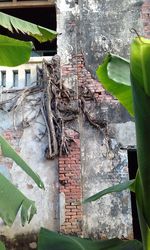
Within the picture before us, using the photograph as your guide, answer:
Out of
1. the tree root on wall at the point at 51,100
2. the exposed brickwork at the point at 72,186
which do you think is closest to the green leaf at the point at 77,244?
the exposed brickwork at the point at 72,186

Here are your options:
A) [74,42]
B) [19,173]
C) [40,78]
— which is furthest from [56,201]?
[74,42]

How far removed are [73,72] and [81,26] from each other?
2.63ft

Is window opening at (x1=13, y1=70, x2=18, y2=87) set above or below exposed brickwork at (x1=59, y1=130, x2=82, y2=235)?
above

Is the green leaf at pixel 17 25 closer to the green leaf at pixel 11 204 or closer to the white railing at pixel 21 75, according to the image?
the green leaf at pixel 11 204

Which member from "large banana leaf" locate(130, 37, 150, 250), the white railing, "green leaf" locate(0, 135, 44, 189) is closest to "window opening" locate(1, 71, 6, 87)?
the white railing

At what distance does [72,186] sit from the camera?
614cm

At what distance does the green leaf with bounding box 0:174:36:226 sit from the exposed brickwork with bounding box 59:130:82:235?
11.4 ft

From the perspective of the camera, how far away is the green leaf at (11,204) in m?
2.31

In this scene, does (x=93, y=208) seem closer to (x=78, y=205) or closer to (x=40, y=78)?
(x=78, y=205)

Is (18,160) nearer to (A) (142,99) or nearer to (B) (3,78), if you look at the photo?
(A) (142,99)

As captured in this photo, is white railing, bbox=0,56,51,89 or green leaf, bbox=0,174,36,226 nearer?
green leaf, bbox=0,174,36,226

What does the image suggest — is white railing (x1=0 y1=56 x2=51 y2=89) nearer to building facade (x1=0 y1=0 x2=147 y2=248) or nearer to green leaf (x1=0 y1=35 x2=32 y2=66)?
building facade (x1=0 y1=0 x2=147 y2=248)

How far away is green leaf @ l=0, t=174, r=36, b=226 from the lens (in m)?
2.31

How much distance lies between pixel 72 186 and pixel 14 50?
341 cm
